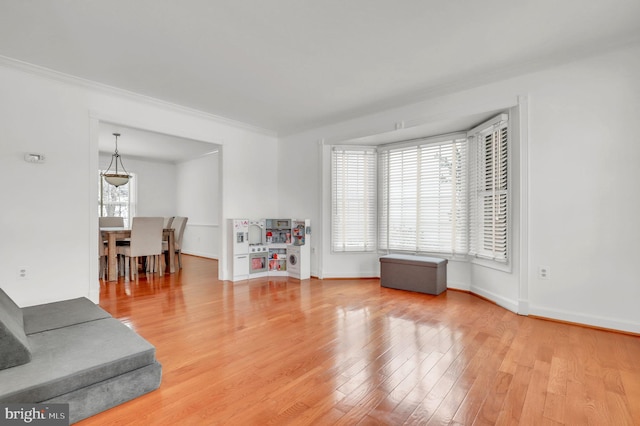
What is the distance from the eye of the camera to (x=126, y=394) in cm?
184

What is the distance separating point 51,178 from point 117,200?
17.3 feet

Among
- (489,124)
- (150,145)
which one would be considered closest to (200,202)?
(150,145)

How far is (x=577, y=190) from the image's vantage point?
10.6 feet

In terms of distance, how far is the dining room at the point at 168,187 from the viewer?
23.5 ft

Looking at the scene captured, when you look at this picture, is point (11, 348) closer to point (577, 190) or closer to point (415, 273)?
point (415, 273)

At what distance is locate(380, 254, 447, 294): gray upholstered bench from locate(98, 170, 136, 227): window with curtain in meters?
7.29

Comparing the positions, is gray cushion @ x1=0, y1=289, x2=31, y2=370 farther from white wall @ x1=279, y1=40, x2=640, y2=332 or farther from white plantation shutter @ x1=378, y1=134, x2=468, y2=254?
white plantation shutter @ x1=378, y1=134, x2=468, y2=254

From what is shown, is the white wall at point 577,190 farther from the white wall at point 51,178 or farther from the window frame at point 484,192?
the white wall at point 51,178

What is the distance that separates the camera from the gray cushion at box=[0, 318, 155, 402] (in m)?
1.53

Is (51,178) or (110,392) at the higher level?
(51,178)

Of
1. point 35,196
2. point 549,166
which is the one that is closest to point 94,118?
point 35,196

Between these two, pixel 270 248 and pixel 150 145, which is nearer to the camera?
A: pixel 270 248

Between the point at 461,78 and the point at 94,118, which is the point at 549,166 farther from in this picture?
the point at 94,118

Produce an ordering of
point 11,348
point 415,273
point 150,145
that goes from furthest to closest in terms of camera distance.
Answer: point 150,145 < point 415,273 < point 11,348
